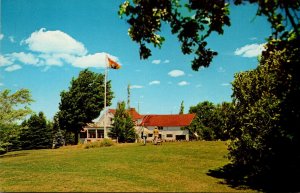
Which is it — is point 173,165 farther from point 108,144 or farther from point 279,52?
point 108,144

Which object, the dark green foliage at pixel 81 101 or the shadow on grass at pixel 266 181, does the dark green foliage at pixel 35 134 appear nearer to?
the dark green foliage at pixel 81 101

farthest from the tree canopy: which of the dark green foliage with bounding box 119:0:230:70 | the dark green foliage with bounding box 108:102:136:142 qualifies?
the dark green foliage with bounding box 108:102:136:142

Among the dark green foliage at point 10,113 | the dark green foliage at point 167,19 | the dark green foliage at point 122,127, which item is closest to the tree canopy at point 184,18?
the dark green foliage at point 167,19

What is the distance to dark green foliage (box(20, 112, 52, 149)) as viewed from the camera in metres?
64.8

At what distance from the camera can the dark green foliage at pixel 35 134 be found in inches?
2549

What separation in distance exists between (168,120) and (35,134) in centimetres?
4792

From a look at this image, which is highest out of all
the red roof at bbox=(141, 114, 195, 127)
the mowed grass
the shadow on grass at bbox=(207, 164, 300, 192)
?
the red roof at bbox=(141, 114, 195, 127)

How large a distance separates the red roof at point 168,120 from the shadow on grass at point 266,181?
252 ft

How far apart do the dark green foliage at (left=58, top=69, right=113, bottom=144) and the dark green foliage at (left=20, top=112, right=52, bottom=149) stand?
13.7ft

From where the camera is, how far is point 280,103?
47.6ft

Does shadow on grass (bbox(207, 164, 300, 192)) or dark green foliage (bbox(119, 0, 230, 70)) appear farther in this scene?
shadow on grass (bbox(207, 164, 300, 192))

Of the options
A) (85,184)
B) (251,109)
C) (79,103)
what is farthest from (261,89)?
(79,103)

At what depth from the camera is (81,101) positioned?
67875 mm

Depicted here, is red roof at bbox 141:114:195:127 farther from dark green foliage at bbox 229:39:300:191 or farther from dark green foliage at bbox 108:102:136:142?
dark green foliage at bbox 229:39:300:191
